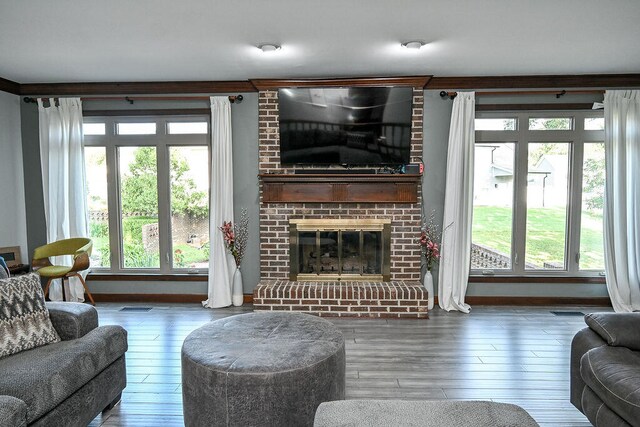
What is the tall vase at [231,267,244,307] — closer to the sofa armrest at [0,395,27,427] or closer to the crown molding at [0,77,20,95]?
the sofa armrest at [0,395,27,427]

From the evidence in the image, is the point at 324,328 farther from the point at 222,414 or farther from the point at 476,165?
the point at 476,165

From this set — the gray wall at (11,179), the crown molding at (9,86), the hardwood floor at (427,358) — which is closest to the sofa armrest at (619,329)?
the hardwood floor at (427,358)

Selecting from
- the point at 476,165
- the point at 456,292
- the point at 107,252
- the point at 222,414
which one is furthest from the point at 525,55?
the point at 107,252

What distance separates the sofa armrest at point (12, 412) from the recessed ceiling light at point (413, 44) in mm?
3377

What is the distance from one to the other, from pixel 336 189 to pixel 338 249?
2.32ft

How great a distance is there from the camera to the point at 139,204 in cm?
474

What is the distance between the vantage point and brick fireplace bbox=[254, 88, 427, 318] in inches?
171

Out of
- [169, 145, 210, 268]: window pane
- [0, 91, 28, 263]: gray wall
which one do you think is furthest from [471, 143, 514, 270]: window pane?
[0, 91, 28, 263]: gray wall

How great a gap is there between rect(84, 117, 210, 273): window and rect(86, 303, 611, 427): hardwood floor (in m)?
0.65

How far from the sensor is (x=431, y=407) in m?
1.61

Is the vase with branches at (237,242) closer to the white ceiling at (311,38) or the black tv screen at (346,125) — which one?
the black tv screen at (346,125)

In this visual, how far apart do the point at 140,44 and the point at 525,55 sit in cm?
344

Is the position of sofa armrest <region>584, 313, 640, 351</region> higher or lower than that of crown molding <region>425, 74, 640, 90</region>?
lower

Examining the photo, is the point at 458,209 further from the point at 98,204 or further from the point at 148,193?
the point at 98,204
